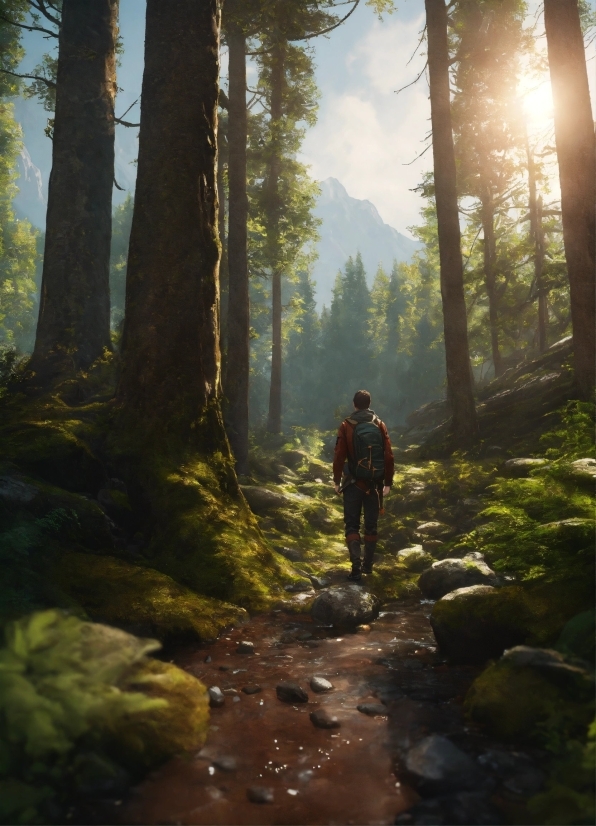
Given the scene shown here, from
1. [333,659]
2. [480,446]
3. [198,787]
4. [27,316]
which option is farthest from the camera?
[27,316]

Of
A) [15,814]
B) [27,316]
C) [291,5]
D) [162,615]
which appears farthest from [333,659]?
[27,316]

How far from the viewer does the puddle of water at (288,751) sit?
7.73ft

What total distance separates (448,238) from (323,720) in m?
11.9

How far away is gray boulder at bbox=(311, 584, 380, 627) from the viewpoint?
5219 mm

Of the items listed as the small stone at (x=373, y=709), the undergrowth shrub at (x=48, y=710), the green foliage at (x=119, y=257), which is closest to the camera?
the undergrowth shrub at (x=48, y=710)

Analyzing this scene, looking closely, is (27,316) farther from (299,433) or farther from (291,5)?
(291,5)

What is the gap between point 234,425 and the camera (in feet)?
42.5

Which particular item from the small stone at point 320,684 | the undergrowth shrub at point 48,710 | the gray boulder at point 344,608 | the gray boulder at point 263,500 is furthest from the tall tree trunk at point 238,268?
the undergrowth shrub at point 48,710

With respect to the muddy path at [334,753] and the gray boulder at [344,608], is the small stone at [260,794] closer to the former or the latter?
the muddy path at [334,753]

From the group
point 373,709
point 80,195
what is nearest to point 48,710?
point 373,709

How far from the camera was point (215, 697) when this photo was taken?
3439 mm

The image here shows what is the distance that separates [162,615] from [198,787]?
2.02 meters

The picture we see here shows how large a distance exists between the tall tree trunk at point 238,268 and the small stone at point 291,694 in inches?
366

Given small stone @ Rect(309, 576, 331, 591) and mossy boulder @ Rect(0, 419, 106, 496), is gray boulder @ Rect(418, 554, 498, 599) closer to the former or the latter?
small stone @ Rect(309, 576, 331, 591)
